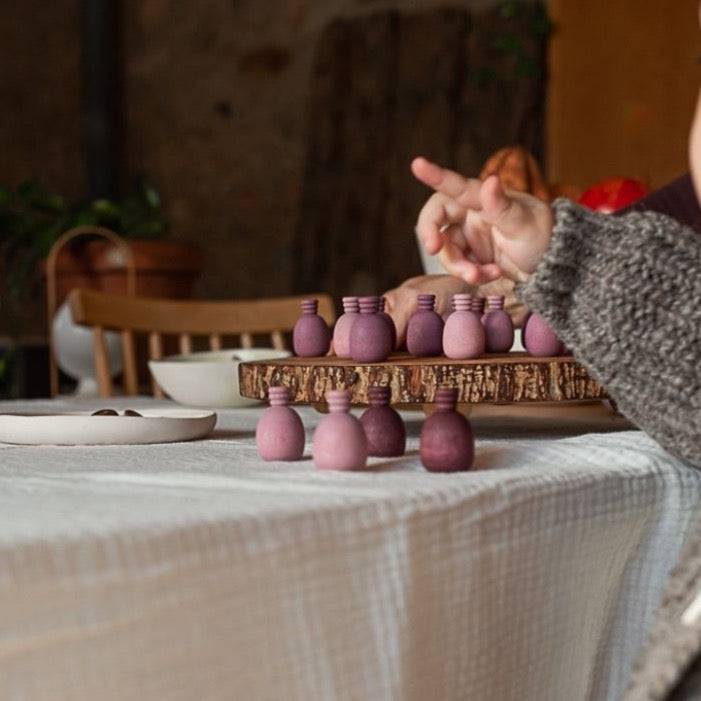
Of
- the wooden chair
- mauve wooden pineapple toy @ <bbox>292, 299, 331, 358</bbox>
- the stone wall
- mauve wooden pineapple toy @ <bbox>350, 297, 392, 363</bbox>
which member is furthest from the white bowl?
the stone wall

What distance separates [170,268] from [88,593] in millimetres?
3064

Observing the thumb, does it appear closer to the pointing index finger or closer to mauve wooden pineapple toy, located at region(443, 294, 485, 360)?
the pointing index finger

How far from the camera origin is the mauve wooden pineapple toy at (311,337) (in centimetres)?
117

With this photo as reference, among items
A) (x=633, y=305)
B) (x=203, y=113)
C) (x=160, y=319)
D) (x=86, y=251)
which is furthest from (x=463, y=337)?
(x=203, y=113)

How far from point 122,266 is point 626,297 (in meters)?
2.79

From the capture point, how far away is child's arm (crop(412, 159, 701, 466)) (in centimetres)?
84

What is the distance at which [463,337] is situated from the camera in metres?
1.08

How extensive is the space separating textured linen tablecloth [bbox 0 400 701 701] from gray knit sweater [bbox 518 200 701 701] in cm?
5

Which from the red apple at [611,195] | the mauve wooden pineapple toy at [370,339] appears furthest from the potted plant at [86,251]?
the mauve wooden pineapple toy at [370,339]

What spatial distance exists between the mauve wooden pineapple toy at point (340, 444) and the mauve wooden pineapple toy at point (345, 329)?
0.30 metres

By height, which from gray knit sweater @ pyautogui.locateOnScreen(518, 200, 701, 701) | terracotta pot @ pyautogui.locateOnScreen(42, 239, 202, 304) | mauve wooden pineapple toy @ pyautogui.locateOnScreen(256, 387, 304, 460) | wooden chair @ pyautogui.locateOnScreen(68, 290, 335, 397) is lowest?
terracotta pot @ pyautogui.locateOnScreen(42, 239, 202, 304)

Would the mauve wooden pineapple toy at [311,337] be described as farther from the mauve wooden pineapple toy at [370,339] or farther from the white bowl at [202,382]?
the white bowl at [202,382]

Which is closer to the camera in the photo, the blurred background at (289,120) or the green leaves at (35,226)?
the green leaves at (35,226)

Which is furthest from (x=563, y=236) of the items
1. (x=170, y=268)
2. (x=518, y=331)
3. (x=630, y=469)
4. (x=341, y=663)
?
(x=170, y=268)
